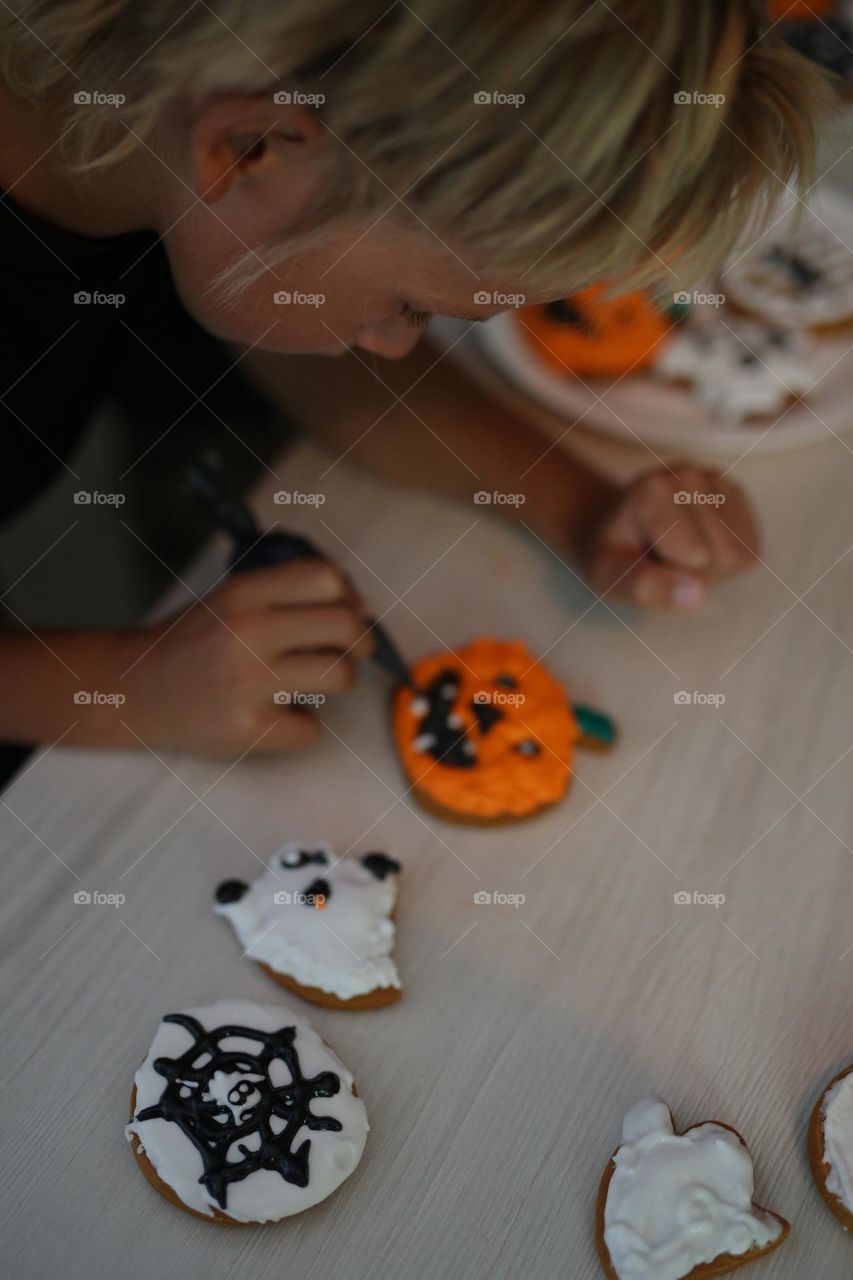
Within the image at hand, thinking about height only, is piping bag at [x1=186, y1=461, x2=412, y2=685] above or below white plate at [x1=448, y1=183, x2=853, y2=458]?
below

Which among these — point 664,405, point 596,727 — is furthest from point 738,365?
point 596,727

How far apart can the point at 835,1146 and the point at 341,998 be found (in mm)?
299

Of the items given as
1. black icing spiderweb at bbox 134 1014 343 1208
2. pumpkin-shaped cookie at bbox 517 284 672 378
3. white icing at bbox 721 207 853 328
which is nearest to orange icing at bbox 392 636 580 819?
black icing spiderweb at bbox 134 1014 343 1208

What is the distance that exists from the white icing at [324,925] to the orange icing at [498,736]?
0.26 feet

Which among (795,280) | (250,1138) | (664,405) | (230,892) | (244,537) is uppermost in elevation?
(795,280)

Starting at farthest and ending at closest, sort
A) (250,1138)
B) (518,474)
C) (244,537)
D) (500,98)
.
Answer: (518,474) → (244,537) → (250,1138) → (500,98)

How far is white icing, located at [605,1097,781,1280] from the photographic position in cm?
58

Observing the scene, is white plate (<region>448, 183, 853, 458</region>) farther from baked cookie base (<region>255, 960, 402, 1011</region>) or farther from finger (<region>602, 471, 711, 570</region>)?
baked cookie base (<region>255, 960, 402, 1011</region>)

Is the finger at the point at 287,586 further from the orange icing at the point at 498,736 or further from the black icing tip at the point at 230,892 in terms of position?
the black icing tip at the point at 230,892

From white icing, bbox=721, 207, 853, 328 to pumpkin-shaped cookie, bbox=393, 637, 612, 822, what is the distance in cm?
47

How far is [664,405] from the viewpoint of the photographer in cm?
100

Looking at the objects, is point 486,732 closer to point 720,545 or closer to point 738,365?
point 720,545

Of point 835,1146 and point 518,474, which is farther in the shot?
point 518,474

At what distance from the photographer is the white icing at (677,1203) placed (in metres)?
0.58
